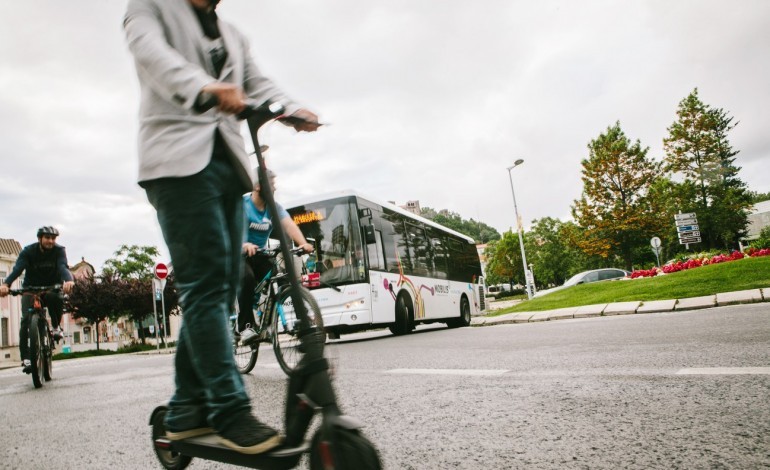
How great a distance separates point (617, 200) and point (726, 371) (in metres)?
37.6

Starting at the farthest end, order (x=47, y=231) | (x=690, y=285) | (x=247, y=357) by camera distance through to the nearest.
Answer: (x=690, y=285), (x=47, y=231), (x=247, y=357)

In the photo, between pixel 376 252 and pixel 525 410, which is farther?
pixel 376 252

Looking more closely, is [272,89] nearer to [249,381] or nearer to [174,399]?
[174,399]

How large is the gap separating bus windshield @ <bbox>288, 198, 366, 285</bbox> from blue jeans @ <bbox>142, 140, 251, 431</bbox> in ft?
29.2

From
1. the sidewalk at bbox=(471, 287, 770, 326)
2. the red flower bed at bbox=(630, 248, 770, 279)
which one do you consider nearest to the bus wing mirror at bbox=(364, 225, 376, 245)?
the sidewalk at bbox=(471, 287, 770, 326)

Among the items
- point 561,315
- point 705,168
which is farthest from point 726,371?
point 705,168

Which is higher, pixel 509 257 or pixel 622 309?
pixel 509 257

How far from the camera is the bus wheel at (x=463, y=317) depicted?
16.2m

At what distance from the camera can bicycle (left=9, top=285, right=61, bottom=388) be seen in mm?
6555

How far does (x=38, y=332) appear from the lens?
21.6 ft

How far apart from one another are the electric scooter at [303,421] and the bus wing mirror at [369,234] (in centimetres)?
900

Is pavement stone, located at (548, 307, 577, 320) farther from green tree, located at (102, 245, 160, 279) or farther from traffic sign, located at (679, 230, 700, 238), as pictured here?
green tree, located at (102, 245, 160, 279)

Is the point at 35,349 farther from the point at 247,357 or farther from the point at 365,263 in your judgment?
the point at 365,263

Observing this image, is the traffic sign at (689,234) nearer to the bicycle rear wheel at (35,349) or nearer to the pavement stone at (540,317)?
the pavement stone at (540,317)
